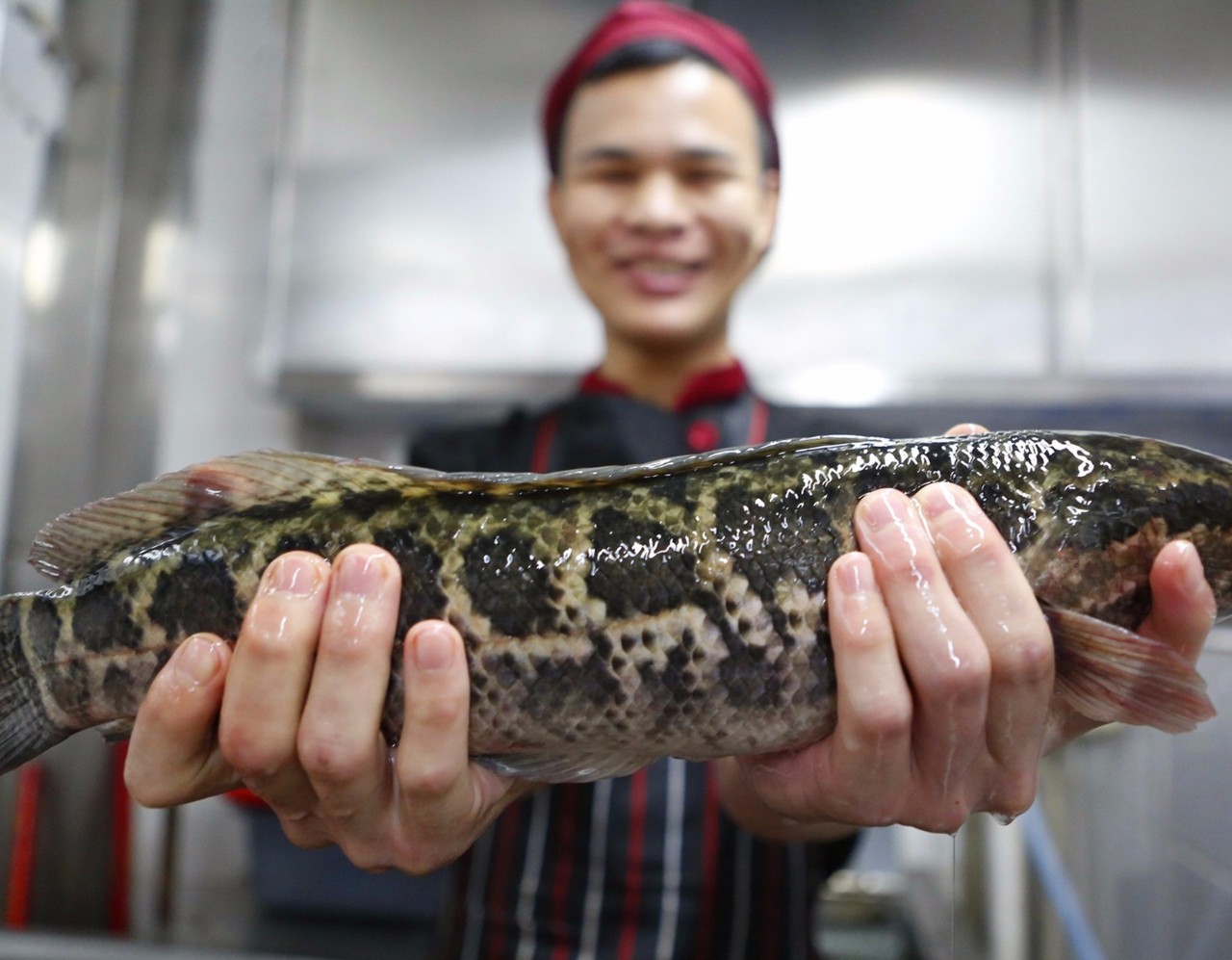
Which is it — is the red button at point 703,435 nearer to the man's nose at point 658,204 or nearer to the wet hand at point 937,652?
the man's nose at point 658,204

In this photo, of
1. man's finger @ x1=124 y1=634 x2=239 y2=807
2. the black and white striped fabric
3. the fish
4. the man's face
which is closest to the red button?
the black and white striped fabric

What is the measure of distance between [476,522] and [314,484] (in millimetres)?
124

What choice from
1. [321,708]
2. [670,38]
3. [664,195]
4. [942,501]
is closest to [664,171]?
[664,195]

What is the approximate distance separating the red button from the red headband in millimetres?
381

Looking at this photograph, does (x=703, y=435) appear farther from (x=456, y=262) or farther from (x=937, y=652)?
(x=456, y=262)

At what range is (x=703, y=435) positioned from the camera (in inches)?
44.5

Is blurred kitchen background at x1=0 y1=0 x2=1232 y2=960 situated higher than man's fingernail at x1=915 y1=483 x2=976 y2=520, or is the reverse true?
blurred kitchen background at x1=0 y1=0 x2=1232 y2=960

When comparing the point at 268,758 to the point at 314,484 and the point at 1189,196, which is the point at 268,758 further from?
the point at 1189,196

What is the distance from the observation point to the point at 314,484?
601 mm

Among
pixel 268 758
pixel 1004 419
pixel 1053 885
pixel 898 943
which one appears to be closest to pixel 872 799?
pixel 268 758

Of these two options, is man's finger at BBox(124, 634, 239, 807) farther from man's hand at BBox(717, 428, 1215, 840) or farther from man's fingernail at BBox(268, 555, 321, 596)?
man's hand at BBox(717, 428, 1215, 840)

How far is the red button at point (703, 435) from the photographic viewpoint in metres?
1.11

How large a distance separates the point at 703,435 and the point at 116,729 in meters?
0.74

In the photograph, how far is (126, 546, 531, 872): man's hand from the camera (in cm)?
55
